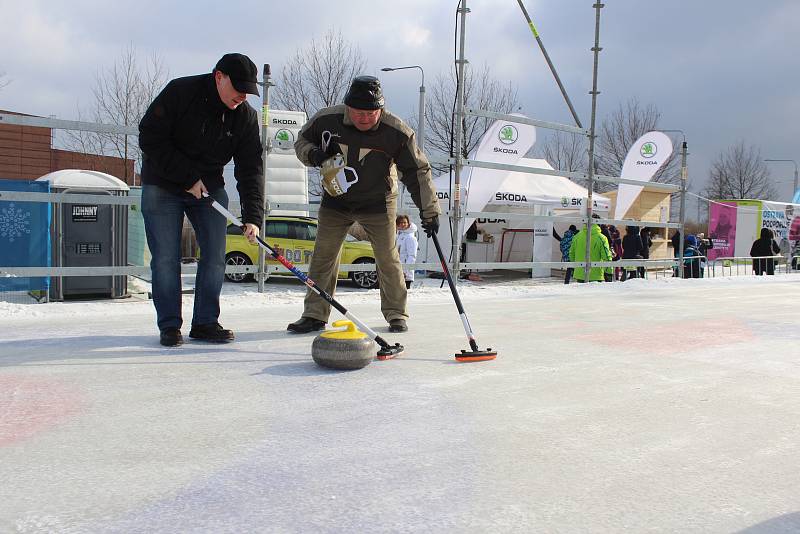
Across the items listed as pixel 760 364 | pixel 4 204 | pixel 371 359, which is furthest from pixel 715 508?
pixel 4 204

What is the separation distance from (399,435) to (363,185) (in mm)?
2427

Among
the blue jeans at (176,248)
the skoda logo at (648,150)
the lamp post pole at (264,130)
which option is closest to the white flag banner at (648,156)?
the skoda logo at (648,150)

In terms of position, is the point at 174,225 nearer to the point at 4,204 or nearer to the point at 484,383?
the point at 484,383

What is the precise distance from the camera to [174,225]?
396cm

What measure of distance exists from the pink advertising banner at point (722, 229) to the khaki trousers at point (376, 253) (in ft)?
82.4

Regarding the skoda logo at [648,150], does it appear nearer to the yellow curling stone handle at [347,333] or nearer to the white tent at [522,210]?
the white tent at [522,210]

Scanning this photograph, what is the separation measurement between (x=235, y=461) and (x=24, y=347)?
2151 mm

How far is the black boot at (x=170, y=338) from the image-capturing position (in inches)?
149

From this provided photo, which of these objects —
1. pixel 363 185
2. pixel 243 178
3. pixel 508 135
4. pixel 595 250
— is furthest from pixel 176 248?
pixel 595 250

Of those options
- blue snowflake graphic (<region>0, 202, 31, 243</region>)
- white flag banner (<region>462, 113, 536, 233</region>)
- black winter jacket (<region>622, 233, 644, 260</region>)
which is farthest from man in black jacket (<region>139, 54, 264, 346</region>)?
black winter jacket (<region>622, 233, 644, 260</region>)

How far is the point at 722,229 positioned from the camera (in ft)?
88.5

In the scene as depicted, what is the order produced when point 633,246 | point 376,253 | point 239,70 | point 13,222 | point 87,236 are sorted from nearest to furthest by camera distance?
point 239,70, point 376,253, point 13,222, point 87,236, point 633,246

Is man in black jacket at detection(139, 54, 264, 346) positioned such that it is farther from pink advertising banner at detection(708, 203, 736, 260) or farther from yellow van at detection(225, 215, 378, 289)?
pink advertising banner at detection(708, 203, 736, 260)

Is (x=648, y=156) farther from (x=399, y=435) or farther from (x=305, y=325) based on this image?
(x=399, y=435)
